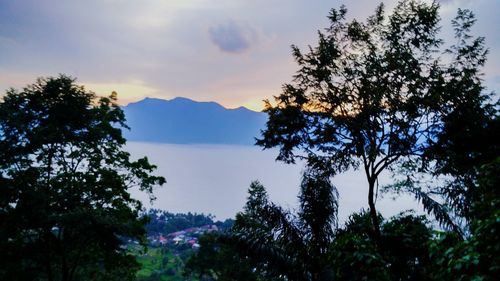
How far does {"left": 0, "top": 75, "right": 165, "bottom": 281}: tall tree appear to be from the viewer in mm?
9273

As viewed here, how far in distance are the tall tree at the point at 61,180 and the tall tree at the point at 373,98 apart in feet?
17.2

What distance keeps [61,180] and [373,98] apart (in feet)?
29.3

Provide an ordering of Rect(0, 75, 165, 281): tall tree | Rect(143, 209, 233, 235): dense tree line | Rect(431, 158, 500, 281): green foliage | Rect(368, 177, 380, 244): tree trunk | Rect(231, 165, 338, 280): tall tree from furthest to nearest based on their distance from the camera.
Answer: Rect(143, 209, 233, 235): dense tree line → Rect(0, 75, 165, 281): tall tree → Rect(368, 177, 380, 244): tree trunk → Rect(231, 165, 338, 280): tall tree → Rect(431, 158, 500, 281): green foliage

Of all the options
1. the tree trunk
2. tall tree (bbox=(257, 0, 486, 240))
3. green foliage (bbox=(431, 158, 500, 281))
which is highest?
tall tree (bbox=(257, 0, 486, 240))

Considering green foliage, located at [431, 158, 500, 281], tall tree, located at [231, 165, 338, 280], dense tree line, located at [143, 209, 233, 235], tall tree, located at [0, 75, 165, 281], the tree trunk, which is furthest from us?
dense tree line, located at [143, 209, 233, 235]

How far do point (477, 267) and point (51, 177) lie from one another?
10.7 meters

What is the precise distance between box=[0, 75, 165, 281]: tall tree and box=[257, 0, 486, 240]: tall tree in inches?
206

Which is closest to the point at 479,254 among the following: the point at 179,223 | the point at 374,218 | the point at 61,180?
the point at 374,218

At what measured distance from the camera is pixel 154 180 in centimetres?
1197

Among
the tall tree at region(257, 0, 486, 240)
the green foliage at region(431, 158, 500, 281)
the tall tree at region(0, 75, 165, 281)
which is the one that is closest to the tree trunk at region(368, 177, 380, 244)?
the tall tree at region(257, 0, 486, 240)

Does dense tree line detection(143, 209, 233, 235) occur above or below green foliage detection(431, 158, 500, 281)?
above

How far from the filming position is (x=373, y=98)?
9.02 meters

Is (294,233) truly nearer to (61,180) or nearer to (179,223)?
(61,180)

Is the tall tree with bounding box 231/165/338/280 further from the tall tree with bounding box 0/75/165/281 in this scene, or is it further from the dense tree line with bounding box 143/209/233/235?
the dense tree line with bounding box 143/209/233/235
